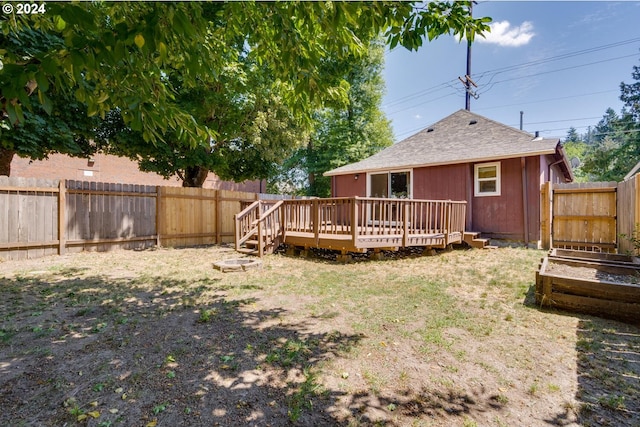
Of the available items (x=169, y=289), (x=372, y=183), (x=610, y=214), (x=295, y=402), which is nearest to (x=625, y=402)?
(x=295, y=402)

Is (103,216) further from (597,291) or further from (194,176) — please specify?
(597,291)

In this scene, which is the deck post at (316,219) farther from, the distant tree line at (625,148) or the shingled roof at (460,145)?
the distant tree line at (625,148)

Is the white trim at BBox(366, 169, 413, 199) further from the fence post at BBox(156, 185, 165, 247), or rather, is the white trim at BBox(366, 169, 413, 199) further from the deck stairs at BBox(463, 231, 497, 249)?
the fence post at BBox(156, 185, 165, 247)

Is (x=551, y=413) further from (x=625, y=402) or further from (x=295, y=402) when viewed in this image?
(x=295, y=402)

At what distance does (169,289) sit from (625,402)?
5257 millimetres

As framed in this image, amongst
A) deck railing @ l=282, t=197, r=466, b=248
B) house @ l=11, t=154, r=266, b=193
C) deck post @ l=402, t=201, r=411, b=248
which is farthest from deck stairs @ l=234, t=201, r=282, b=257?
house @ l=11, t=154, r=266, b=193

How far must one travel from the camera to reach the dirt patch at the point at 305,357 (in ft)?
6.49

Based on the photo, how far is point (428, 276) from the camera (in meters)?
5.59

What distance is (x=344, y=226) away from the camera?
770 cm

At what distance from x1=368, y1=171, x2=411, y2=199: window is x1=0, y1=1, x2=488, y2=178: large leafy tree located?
8.52 m

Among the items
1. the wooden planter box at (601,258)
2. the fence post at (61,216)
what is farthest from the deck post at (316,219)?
the fence post at (61,216)

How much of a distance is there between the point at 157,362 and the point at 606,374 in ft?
12.2

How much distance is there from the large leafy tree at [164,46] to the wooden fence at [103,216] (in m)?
5.84

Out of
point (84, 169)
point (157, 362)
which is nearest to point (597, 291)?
point (157, 362)
